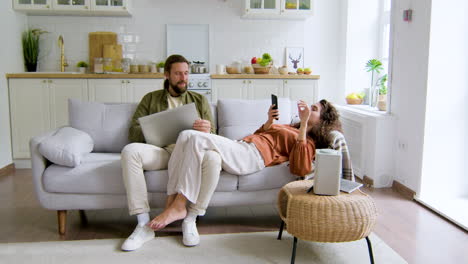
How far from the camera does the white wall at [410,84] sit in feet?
11.0

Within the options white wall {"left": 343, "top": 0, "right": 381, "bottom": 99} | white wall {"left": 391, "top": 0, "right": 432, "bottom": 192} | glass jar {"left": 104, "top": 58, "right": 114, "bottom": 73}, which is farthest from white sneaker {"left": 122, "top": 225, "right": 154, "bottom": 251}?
white wall {"left": 343, "top": 0, "right": 381, "bottom": 99}

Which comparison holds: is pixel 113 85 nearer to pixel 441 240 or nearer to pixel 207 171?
pixel 207 171

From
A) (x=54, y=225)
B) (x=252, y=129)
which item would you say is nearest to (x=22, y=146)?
(x=54, y=225)

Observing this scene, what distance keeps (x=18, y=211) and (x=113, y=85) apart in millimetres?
2011

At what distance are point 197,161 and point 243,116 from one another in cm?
87

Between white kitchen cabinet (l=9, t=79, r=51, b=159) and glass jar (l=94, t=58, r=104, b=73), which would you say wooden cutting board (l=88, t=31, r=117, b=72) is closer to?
glass jar (l=94, t=58, r=104, b=73)

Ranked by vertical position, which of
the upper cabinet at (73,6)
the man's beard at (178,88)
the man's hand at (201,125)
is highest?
the upper cabinet at (73,6)

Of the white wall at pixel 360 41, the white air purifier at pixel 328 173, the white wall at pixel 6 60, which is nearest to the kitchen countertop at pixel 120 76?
the white wall at pixel 6 60

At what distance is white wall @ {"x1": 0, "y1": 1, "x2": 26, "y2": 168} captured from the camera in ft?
14.5

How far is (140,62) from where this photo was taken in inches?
215

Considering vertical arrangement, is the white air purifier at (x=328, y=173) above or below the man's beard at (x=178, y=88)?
below

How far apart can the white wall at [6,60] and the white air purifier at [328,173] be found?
353 cm

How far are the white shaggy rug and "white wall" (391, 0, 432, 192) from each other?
1.12 meters

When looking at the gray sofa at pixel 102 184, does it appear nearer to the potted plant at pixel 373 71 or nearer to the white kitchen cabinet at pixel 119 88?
the white kitchen cabinet at pixel 119 88
